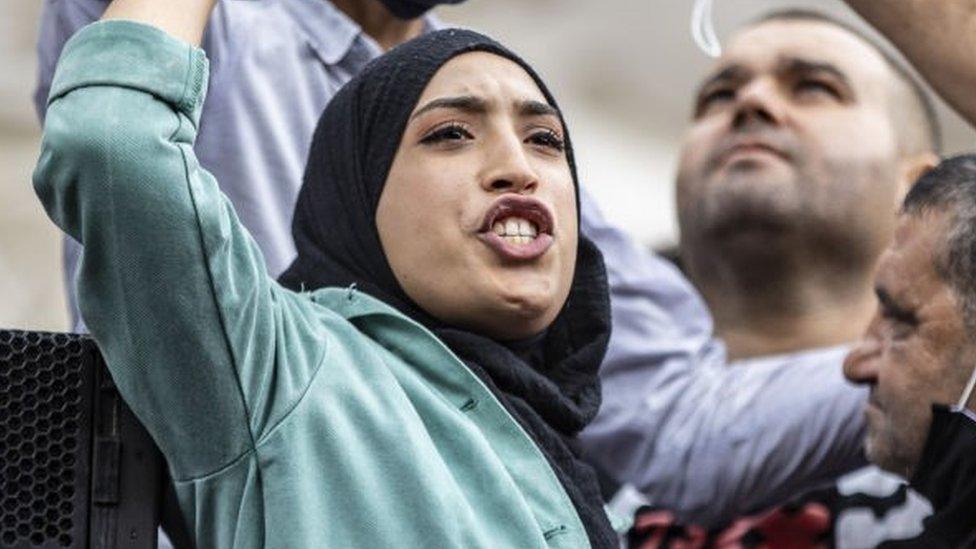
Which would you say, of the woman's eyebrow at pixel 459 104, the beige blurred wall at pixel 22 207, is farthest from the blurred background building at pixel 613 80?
the woman's eyebrow at pixel 459 104

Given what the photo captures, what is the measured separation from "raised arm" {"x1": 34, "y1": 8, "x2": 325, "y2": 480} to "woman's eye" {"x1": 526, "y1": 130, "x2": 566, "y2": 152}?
521 millimetres

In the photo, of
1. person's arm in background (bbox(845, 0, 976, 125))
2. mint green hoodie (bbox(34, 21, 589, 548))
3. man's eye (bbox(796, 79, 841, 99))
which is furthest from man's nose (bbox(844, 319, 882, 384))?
man's eye (bbox(796, 79, 841, 99))

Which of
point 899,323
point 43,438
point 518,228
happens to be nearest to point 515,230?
point 518,228

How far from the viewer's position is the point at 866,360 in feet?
14.3

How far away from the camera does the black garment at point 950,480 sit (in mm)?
4020

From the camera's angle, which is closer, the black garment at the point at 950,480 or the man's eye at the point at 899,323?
the black garment at the point at 950,480

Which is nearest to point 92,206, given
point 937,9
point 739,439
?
point 937,9

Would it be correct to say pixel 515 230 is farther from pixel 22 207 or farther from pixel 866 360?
pixel 22 207

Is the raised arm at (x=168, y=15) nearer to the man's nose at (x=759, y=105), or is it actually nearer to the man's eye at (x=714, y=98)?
the man's nose at (x=759, y=105)

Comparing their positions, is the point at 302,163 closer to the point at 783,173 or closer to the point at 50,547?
the point at 50,547

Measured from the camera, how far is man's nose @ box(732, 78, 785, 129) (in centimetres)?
555

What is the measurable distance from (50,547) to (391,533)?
1.30ft

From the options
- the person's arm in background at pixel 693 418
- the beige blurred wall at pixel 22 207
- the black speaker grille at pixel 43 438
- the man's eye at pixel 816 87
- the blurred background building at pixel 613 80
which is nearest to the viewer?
the black speaker grille at pixel 43 438

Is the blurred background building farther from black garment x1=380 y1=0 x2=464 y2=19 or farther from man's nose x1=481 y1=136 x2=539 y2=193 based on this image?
man's nose x1=481 y1=136 x2=539 y2=193
